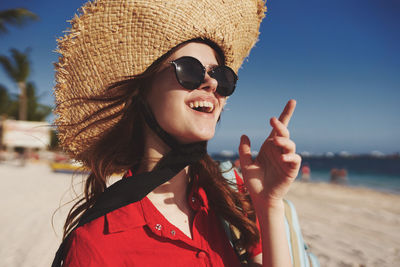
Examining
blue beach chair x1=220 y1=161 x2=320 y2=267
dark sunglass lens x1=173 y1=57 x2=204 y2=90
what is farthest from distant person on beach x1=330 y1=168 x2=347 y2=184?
dark sunglass lens x1=173 y1=57 x2=204 y2=90

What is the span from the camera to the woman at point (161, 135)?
118 cm

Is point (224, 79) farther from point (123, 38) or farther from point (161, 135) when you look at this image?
point (123, 38)

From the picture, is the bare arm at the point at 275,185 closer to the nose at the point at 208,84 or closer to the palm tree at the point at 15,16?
the nose at the point at 208,84

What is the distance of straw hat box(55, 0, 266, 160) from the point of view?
51.6 inches

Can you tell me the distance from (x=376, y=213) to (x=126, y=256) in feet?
32.0

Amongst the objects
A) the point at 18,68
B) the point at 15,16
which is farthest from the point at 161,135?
the point at 18,68

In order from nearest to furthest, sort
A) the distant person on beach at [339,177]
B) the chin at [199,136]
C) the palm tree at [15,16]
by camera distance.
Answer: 1. the chin at [199,136]
2. the palm tree at [15,16]
3. the distant person on beach at [339,177]

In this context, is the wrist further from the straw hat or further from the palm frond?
the palm frond

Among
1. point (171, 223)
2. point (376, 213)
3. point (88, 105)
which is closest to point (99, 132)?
point (88, 105)

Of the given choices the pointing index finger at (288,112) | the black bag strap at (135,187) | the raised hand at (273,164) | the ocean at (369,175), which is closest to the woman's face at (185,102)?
the black bag strap at (135,187)

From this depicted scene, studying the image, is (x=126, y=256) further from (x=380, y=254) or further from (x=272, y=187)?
(x=380, y=254)

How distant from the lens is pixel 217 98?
56.4 inches

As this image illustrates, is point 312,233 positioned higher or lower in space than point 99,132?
lower

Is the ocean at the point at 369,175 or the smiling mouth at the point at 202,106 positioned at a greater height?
the smiling mouth at the point at 202,106
